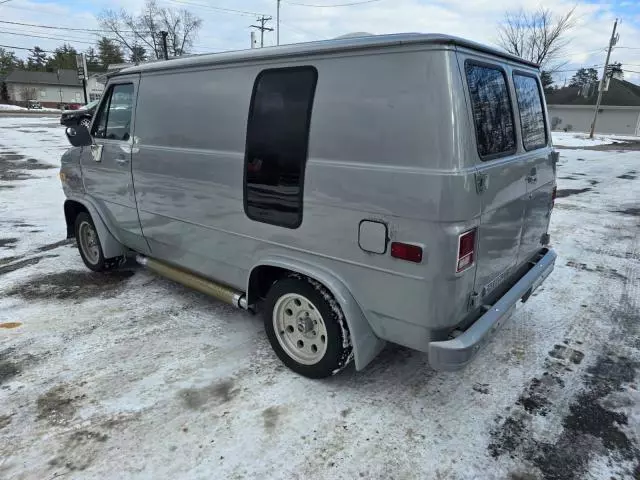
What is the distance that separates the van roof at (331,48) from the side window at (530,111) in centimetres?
15

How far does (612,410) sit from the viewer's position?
2.85 meters

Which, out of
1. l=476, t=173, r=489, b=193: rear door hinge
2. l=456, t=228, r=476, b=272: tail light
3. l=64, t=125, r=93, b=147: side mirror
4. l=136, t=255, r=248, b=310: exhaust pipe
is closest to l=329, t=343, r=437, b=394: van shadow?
l=136, t=255, r=248, b=310: exhaust pipe

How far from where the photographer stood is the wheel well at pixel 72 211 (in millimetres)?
5109

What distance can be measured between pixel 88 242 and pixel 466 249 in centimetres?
447

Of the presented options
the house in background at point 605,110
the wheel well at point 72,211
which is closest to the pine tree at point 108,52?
the house in background at point 605,110

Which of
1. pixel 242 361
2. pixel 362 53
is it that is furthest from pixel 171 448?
pixel 362 53

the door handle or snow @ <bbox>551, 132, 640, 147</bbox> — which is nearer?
the door handle

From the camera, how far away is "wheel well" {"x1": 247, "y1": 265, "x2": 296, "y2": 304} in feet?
10.7

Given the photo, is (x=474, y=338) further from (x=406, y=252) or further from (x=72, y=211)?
(x=72, y=211)

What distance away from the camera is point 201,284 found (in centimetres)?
378

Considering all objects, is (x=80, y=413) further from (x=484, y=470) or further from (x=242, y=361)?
(x=484, y=470)

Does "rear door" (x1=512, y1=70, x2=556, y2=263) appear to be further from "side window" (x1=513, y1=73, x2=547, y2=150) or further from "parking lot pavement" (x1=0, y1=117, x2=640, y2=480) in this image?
"parking lot pavement" (x1=0, y1=117, x2=640, y2=480)

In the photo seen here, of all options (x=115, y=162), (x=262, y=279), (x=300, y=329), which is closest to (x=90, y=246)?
(x=115, y=162)

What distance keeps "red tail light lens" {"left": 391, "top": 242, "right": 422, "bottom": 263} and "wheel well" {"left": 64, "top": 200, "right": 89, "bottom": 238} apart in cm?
407
